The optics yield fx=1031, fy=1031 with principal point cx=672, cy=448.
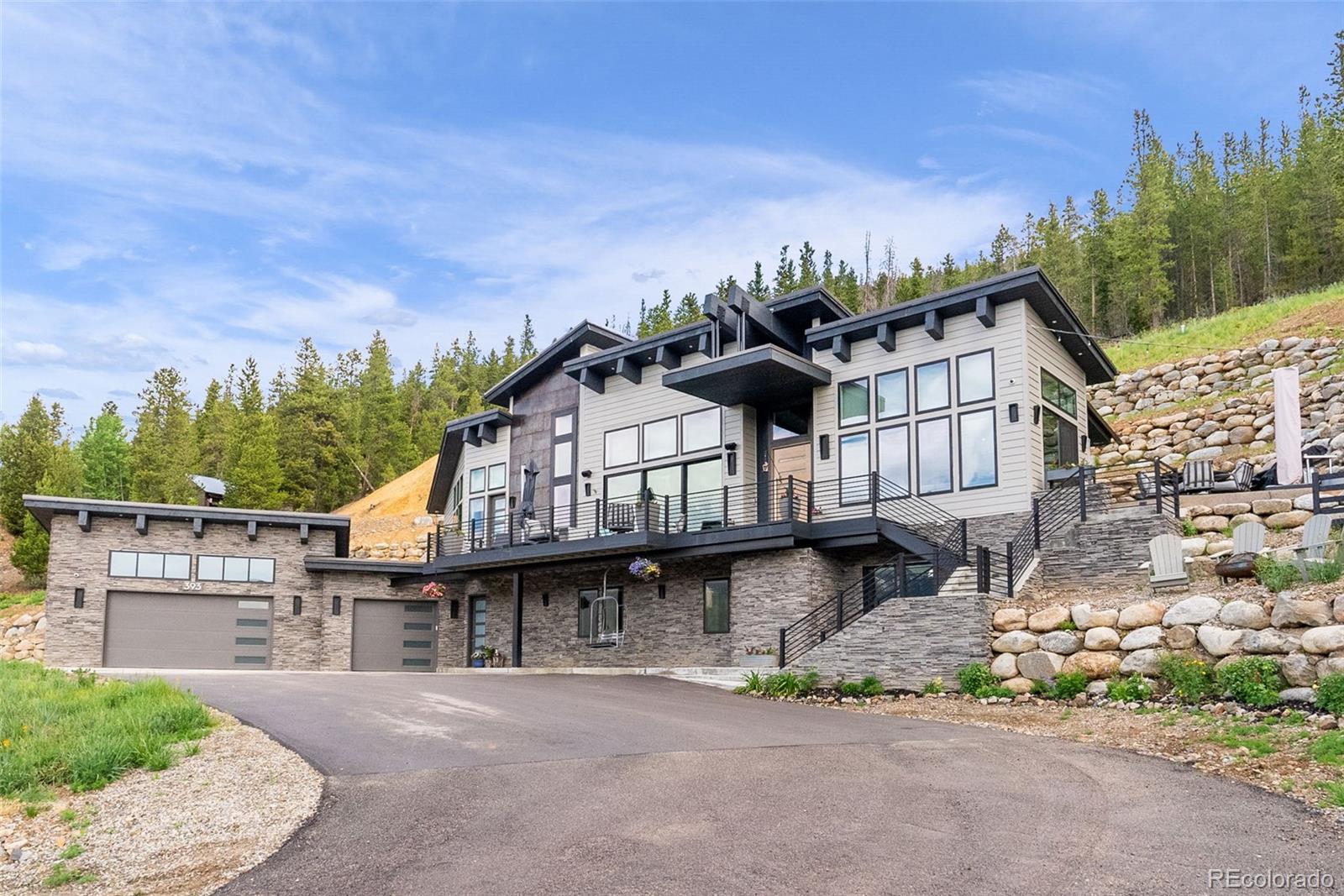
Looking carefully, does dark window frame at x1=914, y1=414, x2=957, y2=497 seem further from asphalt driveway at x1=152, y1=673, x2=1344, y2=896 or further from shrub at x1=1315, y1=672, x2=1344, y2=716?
shrub at x1=1315, y1=672, x2=1344, y2=716

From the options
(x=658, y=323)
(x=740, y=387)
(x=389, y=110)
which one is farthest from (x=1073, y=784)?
(x=658, y=323)

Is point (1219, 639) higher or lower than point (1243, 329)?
lower

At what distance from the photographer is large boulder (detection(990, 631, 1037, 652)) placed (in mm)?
15907

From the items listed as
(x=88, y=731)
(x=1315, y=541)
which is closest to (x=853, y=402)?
(x=1315, y=541)

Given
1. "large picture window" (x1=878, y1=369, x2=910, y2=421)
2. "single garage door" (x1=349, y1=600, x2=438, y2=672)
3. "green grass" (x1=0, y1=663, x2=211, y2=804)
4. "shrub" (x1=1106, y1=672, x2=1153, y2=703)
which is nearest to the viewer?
"green grass" (x1=0, y1=663, x2=211, y2=804)

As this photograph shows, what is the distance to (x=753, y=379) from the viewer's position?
2297 centimetres

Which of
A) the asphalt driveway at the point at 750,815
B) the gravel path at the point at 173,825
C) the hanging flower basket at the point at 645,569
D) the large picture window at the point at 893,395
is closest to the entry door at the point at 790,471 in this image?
the large picture window at the point at 893,395

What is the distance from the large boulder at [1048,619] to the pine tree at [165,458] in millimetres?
48412

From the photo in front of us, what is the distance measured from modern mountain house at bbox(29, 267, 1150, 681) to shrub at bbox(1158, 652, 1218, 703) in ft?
10.3

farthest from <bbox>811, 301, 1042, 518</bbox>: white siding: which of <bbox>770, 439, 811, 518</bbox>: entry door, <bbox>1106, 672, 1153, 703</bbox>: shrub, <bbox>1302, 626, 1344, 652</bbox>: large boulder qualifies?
<bbox>1302, 626, 1344, 652</bbox>: large boulder

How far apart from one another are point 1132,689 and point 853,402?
1042 cm

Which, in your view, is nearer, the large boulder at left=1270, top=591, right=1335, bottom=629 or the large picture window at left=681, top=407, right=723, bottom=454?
the large boulder at left=1270, top=591, right=1335, bottom=629

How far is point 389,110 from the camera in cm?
2562

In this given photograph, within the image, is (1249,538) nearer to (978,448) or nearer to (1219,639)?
(1219,639)
